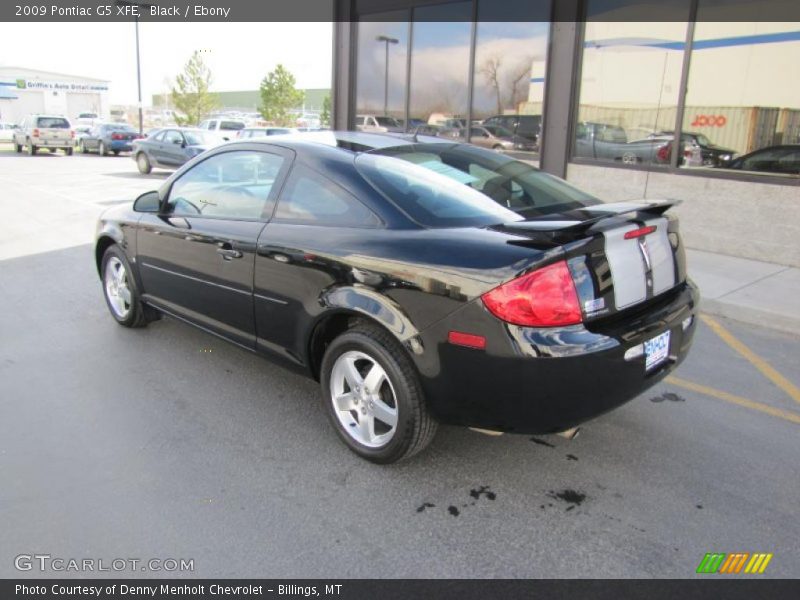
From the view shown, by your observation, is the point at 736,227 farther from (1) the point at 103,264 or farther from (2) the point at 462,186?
(1) the point at 103,264

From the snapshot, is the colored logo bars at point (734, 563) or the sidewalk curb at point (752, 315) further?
the sidewalk curb at point (752, 315)

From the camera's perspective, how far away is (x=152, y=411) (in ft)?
12.2

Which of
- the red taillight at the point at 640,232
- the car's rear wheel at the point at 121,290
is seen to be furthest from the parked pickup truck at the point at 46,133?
the red taillight at the point at 640,232

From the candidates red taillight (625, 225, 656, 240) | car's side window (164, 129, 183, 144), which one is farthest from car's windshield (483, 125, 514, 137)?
car's side window (164, 129, 183, 144)

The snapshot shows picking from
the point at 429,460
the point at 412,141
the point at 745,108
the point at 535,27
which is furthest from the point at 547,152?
the point at 429,460

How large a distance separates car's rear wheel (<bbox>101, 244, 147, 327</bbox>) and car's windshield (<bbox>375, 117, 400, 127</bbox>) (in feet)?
29.7

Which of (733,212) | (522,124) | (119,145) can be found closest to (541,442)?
(733,212)

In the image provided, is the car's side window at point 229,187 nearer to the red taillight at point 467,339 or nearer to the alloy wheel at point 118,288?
the alloy wheel at point 118,288

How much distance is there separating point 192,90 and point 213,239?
44.5 meters

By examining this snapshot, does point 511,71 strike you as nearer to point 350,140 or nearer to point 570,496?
point 350,140

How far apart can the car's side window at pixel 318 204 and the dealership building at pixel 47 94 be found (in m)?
60.2

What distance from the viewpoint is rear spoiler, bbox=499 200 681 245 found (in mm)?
2680

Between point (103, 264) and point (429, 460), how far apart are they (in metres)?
3.59

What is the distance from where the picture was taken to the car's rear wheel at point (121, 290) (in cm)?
490
